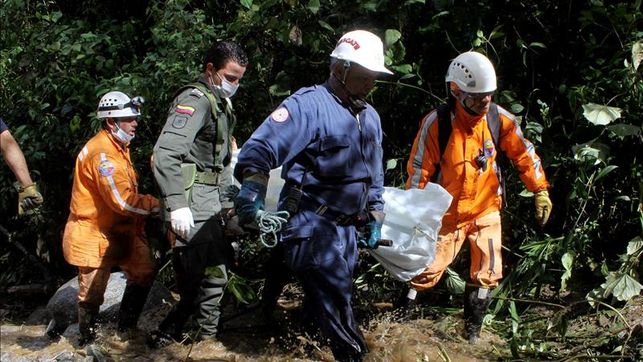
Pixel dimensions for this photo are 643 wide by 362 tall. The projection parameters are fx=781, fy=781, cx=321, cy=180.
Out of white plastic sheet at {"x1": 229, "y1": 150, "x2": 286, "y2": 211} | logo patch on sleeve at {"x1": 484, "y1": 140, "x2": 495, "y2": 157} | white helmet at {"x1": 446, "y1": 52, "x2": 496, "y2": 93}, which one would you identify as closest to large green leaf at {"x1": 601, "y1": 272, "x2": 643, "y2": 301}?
logo patch on sleeve at {"x1": 484, "y1": 140, "x2": 495, "y2": 157}

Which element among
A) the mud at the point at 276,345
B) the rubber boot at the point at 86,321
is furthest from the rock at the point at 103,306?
the rubber boot at the point at 86,321

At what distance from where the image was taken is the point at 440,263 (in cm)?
533

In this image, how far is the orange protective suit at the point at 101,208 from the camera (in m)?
5.20

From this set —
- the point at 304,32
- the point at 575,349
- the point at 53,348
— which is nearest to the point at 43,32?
the point at 304,32

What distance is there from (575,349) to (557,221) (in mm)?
1677

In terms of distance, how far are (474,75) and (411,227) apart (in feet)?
3.47

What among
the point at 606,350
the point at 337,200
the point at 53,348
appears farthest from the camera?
the point at 53,348

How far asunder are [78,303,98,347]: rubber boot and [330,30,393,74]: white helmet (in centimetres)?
255

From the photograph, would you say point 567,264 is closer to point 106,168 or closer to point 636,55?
point 636,55

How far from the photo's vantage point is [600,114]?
5.60 meters

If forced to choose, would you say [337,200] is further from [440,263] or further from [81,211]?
[81,211]

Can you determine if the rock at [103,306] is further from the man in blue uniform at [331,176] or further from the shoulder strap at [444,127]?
the shoulder strap at [444,127]

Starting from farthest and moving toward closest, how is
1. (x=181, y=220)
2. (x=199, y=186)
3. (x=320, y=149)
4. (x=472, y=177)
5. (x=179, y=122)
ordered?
(x=472, y=177), (x=199, y=186), (x=179, y=122), (x=181, y=220), (x=320, y=149)

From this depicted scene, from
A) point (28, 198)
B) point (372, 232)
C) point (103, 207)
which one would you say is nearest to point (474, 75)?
point (372, 232)
